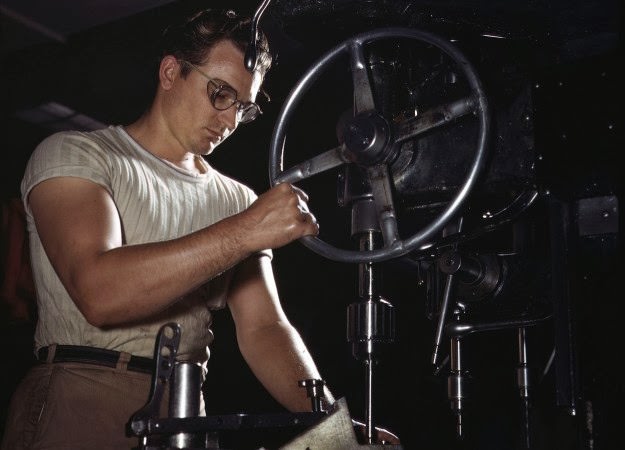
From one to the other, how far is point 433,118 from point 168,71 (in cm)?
94

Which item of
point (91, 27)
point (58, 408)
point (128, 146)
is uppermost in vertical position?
point (91, 27)

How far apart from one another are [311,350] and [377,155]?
1895 mm

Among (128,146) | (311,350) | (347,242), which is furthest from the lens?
(311,350)

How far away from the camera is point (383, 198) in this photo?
4.50 ft

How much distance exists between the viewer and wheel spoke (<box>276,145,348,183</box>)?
141cm

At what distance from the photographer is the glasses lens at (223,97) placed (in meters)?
1.86

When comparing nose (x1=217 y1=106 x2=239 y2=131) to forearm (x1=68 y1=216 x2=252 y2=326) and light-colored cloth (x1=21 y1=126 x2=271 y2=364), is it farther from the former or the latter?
forearm (x1=68 y1=216 x2=252 y2=326)

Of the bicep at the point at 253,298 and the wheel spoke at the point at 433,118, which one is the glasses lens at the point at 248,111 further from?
the wheel spoke at the point at 433,118

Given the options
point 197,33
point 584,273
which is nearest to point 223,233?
point 584,273

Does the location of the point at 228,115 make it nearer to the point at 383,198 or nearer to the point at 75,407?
the point at 383,198

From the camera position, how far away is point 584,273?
1.26 meters

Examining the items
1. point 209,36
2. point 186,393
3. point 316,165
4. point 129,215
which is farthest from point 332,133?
point 186,393

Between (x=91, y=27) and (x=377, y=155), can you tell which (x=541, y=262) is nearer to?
(x=377, y=155)

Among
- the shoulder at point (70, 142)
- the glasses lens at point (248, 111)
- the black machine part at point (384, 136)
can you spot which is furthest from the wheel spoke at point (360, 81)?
the shoulder at point (70, 142)
